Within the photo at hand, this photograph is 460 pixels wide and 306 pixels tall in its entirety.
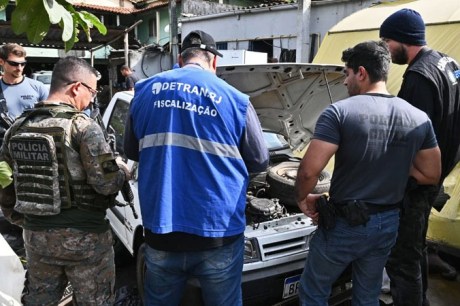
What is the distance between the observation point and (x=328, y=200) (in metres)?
2.23

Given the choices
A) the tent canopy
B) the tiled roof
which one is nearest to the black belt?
the tent canopy

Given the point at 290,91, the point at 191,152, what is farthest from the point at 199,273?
the point at 290,91

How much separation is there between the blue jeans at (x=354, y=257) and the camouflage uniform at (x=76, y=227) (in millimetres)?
1145

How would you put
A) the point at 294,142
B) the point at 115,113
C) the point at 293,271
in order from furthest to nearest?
the point at 294,142, the point at 115,113, the point at 293,271

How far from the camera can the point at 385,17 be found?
7.08 meters

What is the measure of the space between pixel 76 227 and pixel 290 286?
1.42 meters

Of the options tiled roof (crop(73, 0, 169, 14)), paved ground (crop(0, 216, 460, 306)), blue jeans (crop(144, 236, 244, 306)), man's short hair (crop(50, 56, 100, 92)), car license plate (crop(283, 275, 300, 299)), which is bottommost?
paved ground (crop(0, 216, 460, 306))

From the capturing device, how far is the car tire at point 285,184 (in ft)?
10.6

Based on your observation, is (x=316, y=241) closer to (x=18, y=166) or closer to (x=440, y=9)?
(x=18, y=166)

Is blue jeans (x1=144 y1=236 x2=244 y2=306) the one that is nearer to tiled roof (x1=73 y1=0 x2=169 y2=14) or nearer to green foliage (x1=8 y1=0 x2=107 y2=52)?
green foliage (x1=8 y1=0 x2=107 y2=52)

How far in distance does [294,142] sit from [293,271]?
6.39 ft

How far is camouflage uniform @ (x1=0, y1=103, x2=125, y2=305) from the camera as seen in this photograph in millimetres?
2031

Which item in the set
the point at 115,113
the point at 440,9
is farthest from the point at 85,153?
the point at 440,9

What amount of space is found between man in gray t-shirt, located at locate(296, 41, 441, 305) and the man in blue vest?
421mm
